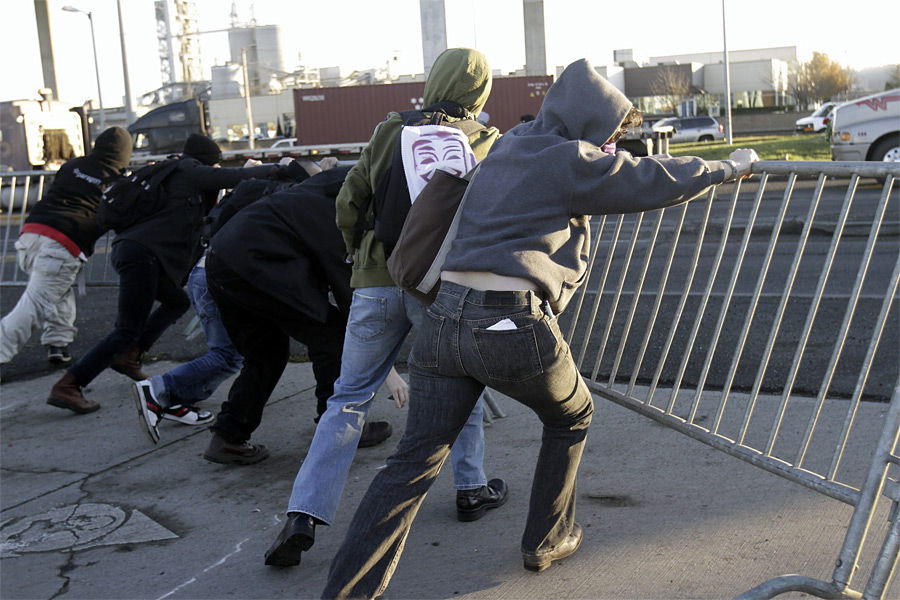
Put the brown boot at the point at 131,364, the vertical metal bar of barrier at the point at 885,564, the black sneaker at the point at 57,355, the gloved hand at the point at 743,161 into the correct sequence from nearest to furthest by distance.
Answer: the vertical metal bar of barrier at the point at 885,564 → the gloved hand at the point at 743,161 → the brown boot at the point at 131,364 → the black sneaker at the point at 57,355

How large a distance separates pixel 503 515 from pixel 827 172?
194 centimetres

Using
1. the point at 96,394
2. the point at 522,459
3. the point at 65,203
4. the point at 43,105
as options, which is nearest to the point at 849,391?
the point at 522,459

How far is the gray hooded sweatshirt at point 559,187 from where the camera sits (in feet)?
8.67

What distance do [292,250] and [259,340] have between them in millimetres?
666

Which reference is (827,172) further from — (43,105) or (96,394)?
(43,105)

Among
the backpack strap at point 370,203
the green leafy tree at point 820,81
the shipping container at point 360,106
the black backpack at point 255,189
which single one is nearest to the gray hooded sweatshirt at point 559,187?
the backpack strap at point 370,203

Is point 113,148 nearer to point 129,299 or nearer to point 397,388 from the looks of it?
point 129,299

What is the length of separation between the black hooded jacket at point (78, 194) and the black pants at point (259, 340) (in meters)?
2.46

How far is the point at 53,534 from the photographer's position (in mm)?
3932

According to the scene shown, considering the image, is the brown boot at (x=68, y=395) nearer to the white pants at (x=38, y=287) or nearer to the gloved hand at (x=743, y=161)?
the white pants at (x=38, y=287)

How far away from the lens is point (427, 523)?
149 inches

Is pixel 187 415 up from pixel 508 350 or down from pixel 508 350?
down

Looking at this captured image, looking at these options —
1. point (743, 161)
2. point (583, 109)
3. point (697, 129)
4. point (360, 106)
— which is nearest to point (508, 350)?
point (583, 109)

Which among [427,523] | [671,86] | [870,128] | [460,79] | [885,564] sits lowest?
[427,523]
